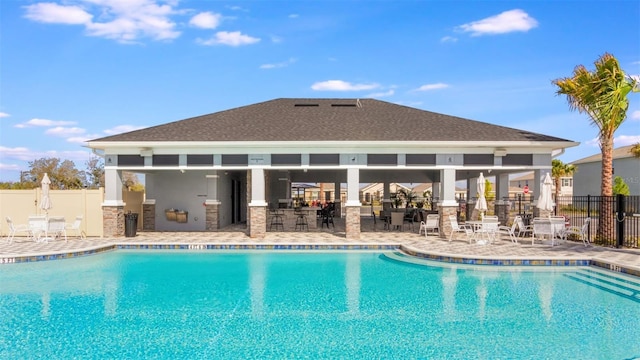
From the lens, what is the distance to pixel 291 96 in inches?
930

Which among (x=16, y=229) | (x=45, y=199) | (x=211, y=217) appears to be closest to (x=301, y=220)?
(x=211, y=217)

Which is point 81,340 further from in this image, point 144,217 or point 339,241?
point 144,217

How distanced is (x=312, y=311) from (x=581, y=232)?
1151 centimetres

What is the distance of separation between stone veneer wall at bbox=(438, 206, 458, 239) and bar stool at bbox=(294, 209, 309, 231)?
616 cm

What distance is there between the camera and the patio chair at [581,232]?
47.6 feet

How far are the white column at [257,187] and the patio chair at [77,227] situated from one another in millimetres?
6471

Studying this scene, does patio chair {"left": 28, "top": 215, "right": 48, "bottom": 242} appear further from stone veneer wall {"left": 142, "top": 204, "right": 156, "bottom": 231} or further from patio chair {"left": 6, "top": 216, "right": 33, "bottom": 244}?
stone veneer wall {"left": 142, "top": 204, "right": 156, "bottom": 231}

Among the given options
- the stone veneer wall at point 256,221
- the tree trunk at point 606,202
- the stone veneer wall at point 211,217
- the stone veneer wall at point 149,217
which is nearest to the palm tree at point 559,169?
the tree trunk at point 606,202

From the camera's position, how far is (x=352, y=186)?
16422 mm

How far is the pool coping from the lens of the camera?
38.7ft

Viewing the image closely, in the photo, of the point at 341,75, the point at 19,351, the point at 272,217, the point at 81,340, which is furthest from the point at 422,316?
the point at 341,75

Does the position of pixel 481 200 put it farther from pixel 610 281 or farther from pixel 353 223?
pixel 610 281

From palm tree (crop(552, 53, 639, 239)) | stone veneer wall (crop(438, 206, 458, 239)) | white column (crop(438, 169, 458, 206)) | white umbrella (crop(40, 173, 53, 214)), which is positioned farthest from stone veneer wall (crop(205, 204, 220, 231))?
palm tree (crop(552, 53, 639, 239))

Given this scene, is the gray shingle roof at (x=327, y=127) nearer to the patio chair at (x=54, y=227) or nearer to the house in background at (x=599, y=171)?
the patio chair at (x=54, y=227)
